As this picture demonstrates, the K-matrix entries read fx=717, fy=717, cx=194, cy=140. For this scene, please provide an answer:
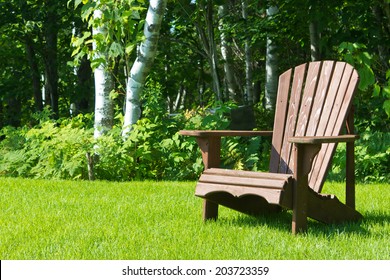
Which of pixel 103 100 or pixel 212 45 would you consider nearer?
pixel 103 100

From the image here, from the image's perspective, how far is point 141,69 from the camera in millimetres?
8844

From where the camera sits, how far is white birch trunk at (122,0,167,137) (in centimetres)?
878

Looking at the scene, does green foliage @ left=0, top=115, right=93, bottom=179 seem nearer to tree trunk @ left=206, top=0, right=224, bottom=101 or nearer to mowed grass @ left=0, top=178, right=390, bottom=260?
mowed grass @ left=0, top=178, right=390, bottom=260

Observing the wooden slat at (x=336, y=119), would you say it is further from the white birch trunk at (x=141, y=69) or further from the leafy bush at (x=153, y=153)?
the white birch trunk at (x=141, y=69)

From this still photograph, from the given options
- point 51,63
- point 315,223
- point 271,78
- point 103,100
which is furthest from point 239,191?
point 51,63

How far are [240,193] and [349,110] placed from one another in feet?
3.64

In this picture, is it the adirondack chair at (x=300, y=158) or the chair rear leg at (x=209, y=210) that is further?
the chair rear leg at (x=209, y=210)

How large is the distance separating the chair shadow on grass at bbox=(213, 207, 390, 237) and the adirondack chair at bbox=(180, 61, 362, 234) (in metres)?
0.07

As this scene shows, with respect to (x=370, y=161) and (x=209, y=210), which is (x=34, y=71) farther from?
(x=209, y=210)

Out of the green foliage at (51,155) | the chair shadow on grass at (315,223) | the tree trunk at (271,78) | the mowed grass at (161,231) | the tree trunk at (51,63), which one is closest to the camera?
the mowed grass at (161,231)

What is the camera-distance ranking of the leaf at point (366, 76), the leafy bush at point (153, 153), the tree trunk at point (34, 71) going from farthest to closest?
1. the tree trunk at point (34, 71)
2. the leafy bush at point (153, 153)
3. the leaf at point (366, 76)

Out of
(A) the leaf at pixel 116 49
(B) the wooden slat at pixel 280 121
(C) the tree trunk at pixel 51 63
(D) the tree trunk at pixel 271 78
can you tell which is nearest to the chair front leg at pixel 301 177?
(B) the wooden slat at pixel 280 121

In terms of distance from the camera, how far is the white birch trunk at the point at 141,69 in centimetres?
878

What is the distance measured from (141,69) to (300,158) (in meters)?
4.49
